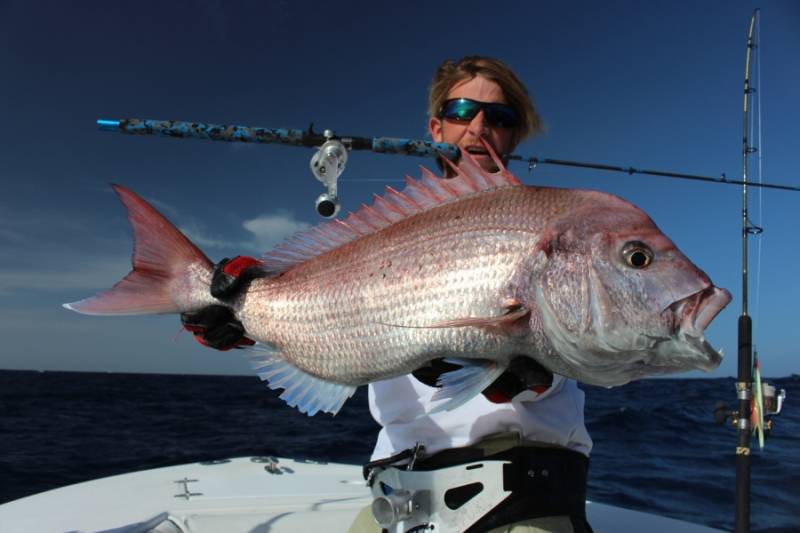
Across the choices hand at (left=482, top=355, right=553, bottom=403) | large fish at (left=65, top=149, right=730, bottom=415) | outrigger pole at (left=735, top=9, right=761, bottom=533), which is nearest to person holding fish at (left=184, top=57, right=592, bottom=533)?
hand at (left=482, top=355, right=553, bottom=403)

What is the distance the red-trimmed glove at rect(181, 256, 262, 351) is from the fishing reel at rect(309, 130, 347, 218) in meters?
0.63

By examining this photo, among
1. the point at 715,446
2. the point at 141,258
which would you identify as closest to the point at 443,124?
the point at 141,258

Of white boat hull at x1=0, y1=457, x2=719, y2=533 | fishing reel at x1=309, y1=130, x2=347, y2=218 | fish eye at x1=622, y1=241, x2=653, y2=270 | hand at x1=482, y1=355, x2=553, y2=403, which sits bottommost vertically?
white boat hull at x1=0, y1=457, x2=719, y2=533

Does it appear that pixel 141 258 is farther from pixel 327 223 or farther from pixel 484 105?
pixel 484 105

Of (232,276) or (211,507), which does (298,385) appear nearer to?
Answer: (232,276)

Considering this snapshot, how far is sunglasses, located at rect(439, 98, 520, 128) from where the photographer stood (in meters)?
2.71

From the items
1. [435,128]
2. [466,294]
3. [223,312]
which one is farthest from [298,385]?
[435,128]

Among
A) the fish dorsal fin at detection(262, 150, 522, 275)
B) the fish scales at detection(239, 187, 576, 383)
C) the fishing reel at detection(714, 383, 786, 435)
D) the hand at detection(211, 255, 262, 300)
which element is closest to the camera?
the fish scales at detection(239, 187, 576, 383)

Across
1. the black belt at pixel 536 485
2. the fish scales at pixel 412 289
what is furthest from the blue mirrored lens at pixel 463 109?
the black belt at pixel 536 485

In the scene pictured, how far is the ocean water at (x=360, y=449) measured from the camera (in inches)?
266

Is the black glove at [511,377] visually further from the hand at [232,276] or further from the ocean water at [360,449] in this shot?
the ocean water at [360,449]

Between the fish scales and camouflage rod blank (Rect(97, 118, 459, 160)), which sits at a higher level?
camouflage rod blank (Rect(97, 118, 459, 160))

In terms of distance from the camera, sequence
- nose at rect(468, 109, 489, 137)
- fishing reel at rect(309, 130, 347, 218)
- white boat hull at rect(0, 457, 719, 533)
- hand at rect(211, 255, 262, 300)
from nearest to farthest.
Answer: hand at rect(211, 255, 262, 300)
nose at rect(468, 109, 489, 137)
fishing reel at rect(309, 130, 347, 218)
white boat hull at rect(0, 457, 719, 533)

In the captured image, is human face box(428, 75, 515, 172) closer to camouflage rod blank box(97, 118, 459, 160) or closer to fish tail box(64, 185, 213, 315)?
camouflage rod blank box(97, 118, 459, 160)
